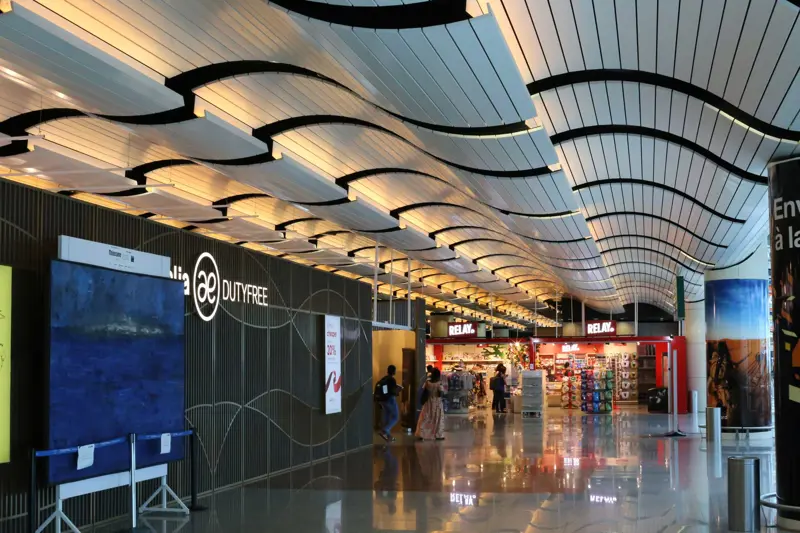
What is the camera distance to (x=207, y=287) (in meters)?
10.7

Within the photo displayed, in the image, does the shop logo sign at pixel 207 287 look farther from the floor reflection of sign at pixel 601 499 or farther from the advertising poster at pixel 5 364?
the floor reflection of sign at pixel 601 499

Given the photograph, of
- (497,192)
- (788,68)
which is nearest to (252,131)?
(497,192)

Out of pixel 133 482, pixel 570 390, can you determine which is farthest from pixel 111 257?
pixel 570 390

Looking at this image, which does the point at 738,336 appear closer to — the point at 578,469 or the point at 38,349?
the point at 578,469

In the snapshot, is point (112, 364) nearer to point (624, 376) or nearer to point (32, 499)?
point (32, 499)

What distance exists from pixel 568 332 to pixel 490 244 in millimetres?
21373

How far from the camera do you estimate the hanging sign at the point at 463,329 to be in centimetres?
3112

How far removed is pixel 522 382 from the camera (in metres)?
26.9

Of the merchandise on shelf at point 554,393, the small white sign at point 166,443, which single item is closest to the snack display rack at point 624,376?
the merchandise on shelf at point 554,393

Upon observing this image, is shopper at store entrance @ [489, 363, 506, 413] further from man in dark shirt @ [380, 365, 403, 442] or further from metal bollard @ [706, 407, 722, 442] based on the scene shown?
metal bollard @ [706, 407, 722, 442]

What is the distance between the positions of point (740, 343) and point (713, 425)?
220cm

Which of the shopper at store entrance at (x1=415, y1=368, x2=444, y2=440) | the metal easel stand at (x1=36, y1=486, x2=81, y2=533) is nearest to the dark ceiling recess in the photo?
the shopper at store entrance at (x1=415, y1=368, x2=444, y2=440)

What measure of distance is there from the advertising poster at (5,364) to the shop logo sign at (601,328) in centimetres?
2546

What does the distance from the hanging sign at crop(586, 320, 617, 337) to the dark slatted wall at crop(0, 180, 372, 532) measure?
1546 cm
